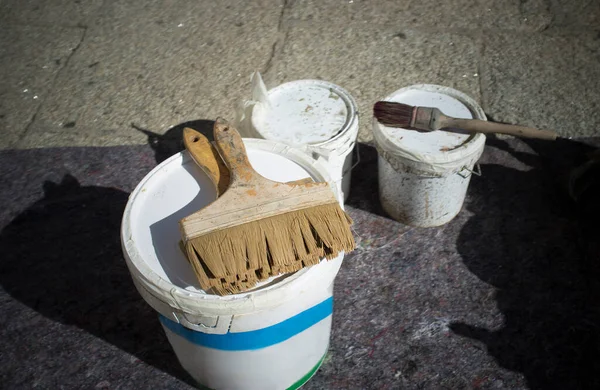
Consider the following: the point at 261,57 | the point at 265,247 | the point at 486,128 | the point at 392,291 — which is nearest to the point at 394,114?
the point at 486,128

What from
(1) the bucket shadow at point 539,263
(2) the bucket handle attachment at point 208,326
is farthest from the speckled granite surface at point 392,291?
(2) the bucket handle attachment at point 208,326

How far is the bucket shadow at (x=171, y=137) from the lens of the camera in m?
3.01

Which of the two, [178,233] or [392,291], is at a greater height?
[178,233]

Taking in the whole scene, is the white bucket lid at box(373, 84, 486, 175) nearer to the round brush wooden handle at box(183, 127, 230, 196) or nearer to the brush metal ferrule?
the brush metal ferrule

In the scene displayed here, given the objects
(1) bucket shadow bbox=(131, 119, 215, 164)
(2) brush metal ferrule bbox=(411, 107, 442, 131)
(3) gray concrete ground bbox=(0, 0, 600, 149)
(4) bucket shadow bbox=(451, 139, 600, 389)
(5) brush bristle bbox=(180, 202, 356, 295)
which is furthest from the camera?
(3) gray concrete ground bbox=(0, 0, 600, 149)

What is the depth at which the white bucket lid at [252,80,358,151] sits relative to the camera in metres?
2.28

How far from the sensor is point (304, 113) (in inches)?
93.9

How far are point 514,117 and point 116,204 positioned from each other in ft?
7.30

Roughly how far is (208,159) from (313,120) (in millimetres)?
690

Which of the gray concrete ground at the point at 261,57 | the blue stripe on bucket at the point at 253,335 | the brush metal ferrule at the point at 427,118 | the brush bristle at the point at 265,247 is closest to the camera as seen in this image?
the brush bristle at the point at 265,247

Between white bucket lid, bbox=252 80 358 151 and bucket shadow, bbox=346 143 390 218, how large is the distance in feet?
1.51

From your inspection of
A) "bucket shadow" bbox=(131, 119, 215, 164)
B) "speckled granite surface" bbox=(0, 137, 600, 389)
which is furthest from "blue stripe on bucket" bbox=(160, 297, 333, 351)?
"bucket shadow" bbox=(131, 119, 215, 164)

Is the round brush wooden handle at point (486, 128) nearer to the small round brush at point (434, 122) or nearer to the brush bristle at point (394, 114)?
the small round brush at point (434, 122)

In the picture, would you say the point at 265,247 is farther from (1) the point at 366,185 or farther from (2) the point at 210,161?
(1) the point at 366,185
